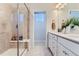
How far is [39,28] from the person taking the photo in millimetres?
4199

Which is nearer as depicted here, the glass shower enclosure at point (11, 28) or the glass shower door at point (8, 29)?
the glass shower enclosure at point (11, 28)

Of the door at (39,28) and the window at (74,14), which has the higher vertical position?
the window at (74,14)

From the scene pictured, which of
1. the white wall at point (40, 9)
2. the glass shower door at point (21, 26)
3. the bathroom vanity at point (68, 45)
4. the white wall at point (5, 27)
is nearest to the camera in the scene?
the bathroom vanity at point (68, 45)

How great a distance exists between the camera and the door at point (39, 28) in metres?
4.20

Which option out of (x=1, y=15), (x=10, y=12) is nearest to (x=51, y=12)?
(x=10, y=12)

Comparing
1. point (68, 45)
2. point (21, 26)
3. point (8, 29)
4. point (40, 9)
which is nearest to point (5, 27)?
point (8, 29)

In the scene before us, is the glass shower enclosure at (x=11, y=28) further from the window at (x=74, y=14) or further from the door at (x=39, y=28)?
the window at (x=74, y=14)

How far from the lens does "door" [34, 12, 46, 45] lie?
4195mm

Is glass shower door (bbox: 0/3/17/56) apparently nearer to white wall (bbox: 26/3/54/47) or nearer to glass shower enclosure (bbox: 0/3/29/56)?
glass shower enclosure (bbox: 0/3/29/56)

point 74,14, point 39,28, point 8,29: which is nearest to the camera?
point 74,14

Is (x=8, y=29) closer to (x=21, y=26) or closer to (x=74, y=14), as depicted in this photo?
(x=21, y=26)

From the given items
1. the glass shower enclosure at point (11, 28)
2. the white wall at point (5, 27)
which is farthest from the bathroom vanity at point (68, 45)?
the white wall at point (5, 27)

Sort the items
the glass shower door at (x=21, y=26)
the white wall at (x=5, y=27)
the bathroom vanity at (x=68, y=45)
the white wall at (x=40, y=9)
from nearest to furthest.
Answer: the bathroom vanity at (x=68, y=45) < the white wall at (x=5, y=27) < the glass shower door at (x=21, y=26) < the white wall at (x=40, y=9)

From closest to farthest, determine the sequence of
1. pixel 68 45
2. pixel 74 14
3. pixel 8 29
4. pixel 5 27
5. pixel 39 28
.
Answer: pixel 68 45, pixel 74 14, pixel 5 27, pixel 8 29, pixel 39 28
